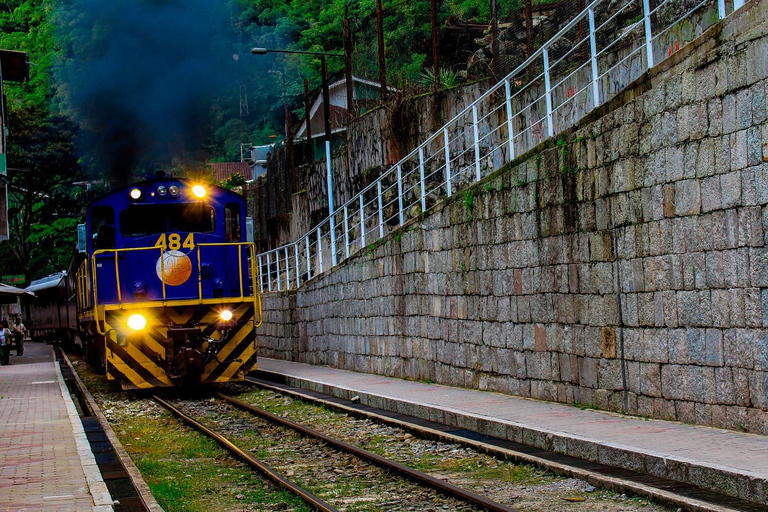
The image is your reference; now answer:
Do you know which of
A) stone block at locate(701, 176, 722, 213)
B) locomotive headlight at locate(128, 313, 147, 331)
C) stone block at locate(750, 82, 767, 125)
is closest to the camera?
stone block at locate(750, 82, 767, 125)

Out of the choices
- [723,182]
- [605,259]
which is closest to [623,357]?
[605,259]

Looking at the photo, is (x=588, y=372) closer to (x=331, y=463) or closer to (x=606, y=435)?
(x=606, y=435)

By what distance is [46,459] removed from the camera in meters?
9.10

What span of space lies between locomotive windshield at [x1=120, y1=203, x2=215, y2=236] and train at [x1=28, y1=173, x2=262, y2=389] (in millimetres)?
17

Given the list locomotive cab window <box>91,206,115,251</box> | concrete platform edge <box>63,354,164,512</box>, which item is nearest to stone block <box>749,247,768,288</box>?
concrete platform edge <box>63,354,164,512</box>

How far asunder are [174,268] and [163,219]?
42.9 inches

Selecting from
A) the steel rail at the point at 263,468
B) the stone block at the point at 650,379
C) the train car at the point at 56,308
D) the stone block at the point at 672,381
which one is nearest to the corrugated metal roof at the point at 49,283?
the train car at the point at 56,308

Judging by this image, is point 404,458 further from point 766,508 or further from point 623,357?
point 766,508

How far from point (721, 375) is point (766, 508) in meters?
2.33

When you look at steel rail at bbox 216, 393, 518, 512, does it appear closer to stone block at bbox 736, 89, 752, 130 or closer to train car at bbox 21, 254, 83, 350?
stone block at bbox 736, 89, 752, 130

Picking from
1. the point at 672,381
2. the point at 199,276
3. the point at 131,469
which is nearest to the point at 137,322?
the point at 199,276

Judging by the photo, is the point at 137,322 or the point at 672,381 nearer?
the point at 672,381

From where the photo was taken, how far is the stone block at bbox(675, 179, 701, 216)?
8352 mm

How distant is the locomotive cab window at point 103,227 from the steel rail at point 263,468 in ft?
13.6
